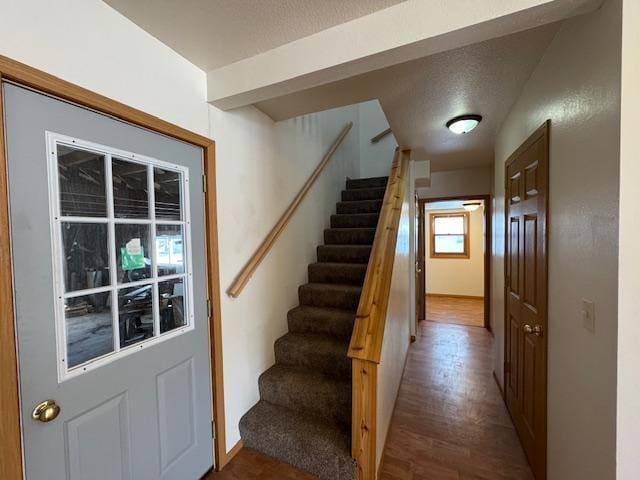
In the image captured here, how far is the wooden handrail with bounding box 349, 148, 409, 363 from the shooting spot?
139 centimetres

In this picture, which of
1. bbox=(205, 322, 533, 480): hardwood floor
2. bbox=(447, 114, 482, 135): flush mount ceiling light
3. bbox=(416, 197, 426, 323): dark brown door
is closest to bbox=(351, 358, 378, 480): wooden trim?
bbox=(205, 322, 533, 480): hardwood floor

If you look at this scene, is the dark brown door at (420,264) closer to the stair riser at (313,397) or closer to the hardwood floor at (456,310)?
the hardwood floor at (456,310)

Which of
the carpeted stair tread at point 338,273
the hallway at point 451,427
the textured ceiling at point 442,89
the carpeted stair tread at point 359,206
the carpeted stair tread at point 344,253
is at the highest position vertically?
the textured ceiling at point 442,89

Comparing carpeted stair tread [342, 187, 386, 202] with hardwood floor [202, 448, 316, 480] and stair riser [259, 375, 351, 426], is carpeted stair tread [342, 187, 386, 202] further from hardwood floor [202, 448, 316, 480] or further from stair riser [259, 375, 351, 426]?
hardwood floor [202, 448, 316, 480]

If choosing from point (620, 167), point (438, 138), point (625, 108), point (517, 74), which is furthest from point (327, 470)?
point (438, 138)

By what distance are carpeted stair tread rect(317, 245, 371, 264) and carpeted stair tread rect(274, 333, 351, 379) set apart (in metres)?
0.91

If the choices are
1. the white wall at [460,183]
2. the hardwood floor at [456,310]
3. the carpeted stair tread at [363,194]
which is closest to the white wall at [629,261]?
the carpeted stair tread at [363,194]

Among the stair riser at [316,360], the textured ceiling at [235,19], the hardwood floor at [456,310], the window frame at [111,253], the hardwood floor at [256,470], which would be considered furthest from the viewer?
the hardwood floor at [456,310]

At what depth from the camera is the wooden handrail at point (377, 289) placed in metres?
1.39

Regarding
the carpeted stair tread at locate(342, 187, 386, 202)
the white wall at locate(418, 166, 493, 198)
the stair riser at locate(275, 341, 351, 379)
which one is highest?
the white wall at locate(418, 166, 493, 198)

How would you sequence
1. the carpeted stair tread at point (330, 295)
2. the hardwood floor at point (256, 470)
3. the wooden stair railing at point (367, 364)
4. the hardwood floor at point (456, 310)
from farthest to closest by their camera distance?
the hardwood floor at point (456, 310) → the carpeted stair tread at point (330, 295) → the hardwood floor at point (256, 470) → the wooden stair railing at point (367, 364)

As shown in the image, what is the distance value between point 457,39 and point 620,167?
29.3 inches

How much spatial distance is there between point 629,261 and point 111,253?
1.89 metres

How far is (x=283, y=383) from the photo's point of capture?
6.42 feet
